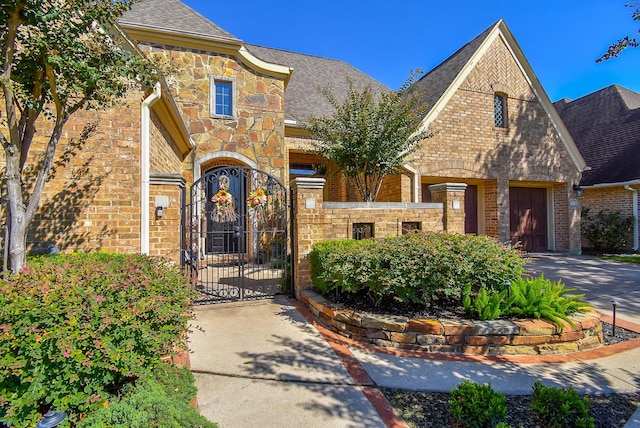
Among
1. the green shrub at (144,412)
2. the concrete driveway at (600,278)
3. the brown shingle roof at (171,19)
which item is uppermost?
the brown shingle roof at (171,19)

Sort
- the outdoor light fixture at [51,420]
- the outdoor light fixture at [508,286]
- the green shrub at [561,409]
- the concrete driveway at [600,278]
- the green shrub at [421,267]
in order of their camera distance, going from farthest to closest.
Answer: the concrete driveway at [600,278], the outdoor light fixture at [508,286], the green shrub at [421,267], the green shrub at [561,409], the outdoor light fixture at [51,420]

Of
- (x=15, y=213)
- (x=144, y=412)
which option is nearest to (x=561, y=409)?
(x=144, y=412)

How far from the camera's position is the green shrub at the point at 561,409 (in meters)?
2.29

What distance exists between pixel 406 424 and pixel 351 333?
1.81 metres

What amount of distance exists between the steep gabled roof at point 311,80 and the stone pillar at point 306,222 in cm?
508

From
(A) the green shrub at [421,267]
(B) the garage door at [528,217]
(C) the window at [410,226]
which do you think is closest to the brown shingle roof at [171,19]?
(C) the window at [410,226]

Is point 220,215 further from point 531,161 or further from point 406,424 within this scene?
point 531,161

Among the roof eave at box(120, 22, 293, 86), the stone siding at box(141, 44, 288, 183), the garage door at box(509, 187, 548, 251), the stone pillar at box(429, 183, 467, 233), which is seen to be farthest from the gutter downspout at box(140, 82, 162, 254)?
the garage door at box(509, 187, 548, 251)

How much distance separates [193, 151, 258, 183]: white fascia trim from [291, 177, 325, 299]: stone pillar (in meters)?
4.06

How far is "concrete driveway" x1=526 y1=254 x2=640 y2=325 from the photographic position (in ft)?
18.5

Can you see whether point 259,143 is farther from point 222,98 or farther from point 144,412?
point 144,412

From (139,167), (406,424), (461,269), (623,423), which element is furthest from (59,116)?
(623,423)

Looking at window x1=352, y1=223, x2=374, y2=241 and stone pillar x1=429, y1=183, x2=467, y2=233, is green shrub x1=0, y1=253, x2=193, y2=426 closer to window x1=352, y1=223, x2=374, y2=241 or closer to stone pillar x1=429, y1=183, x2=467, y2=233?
window x1=352, y1=223, x2=374, y2=241

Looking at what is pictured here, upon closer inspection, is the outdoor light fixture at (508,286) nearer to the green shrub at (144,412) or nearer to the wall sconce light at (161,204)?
the green shrub at (144,412)
